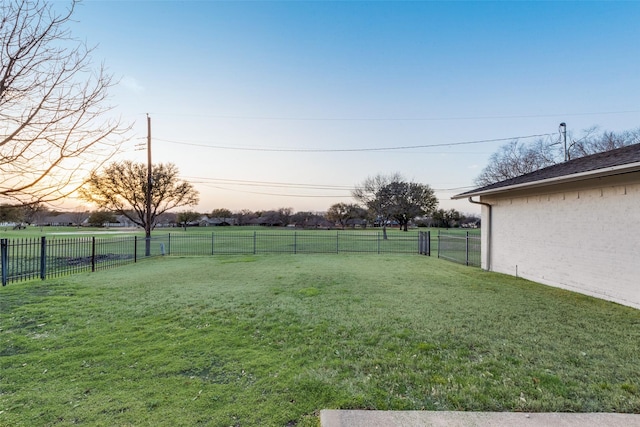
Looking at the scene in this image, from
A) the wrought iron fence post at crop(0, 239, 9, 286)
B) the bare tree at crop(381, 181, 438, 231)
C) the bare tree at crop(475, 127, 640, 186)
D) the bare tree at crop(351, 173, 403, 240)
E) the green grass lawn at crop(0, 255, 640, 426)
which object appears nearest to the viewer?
the green grass lawn at crop(0, 255, 640, 426)

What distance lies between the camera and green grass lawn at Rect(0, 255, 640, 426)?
233 centimetres

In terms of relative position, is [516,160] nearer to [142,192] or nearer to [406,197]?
A: [406,197]

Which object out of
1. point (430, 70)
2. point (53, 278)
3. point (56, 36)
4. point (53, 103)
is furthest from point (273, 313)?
point (430, 70)

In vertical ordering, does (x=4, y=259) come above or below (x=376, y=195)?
below

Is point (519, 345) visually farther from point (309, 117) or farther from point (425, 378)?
point (309, 117)

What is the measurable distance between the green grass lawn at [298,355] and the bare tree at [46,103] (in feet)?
6.00

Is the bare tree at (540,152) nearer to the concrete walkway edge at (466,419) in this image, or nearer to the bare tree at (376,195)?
the bare tree at (376,195)

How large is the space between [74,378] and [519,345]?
483 cm

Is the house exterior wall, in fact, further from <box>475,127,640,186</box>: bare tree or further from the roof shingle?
<box>475,127,640,186</box>: bare tree

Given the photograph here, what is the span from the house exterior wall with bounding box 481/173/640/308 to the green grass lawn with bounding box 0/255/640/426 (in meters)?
0.61

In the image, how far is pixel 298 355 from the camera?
3322 millimetres

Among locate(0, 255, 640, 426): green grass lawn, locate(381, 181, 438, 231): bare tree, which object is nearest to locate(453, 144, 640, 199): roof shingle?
locate(0, 255, 640, 426): green grass lawn

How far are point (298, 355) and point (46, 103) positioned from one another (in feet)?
11.2

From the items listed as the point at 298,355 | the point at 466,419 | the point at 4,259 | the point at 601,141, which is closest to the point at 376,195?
the point at 601,141
